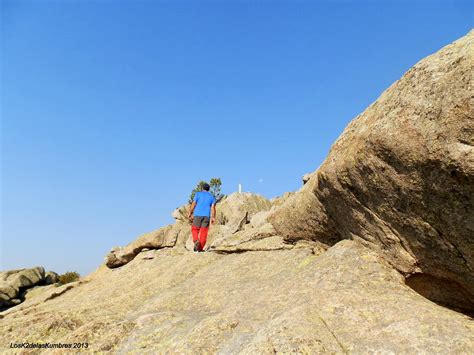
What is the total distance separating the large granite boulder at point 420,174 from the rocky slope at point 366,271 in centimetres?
3

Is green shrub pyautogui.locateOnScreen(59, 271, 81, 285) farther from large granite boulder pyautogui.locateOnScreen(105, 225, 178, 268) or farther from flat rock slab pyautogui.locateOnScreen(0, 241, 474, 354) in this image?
flat rock slab pyautogui.locateOnScreen(0, 241, 474, 354)

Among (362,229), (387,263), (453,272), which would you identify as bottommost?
(453,272)

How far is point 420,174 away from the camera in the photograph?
9281 mm

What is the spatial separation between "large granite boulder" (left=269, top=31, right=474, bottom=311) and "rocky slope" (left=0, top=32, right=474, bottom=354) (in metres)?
0.03

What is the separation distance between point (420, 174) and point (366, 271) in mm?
3441

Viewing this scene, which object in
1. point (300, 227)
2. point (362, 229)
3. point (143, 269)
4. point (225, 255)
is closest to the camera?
point (362, 229)

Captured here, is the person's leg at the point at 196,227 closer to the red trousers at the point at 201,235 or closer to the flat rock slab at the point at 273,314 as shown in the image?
the red trousers at the point at 201,235

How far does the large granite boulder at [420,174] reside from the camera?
333 inches

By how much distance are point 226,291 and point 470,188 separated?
849 centimetres

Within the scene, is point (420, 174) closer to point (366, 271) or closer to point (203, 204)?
point (366, 271)

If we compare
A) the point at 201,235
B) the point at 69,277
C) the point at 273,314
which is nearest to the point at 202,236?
the point at 201,235

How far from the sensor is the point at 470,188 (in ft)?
27.6

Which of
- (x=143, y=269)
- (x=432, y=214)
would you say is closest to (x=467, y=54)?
(x=432, y=214)

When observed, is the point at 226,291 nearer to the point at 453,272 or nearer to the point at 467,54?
the point at 453,272
